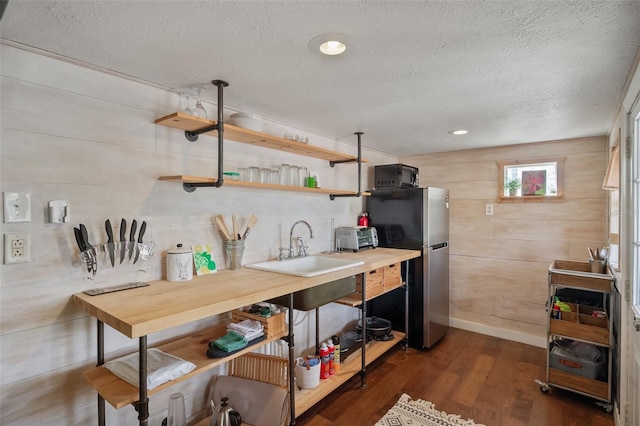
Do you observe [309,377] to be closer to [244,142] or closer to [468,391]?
[468,391]

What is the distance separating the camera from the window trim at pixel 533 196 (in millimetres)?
3102

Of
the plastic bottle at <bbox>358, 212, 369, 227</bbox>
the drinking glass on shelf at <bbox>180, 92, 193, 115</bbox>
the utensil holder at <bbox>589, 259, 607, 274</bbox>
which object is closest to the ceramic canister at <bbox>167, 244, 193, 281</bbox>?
the drinking glass on shelf at <bbox>180, 92, 193, 115</bbox>

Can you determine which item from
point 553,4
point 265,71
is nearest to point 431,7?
point 553,4

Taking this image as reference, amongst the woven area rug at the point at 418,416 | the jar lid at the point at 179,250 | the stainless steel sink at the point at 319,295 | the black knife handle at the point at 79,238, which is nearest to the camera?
the black knife handle at the point at 79,238

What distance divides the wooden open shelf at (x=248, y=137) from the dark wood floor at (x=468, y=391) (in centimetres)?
180

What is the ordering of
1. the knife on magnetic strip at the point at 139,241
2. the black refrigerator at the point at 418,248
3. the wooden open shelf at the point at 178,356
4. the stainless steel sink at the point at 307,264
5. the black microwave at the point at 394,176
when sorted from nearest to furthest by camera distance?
the wooden open shelf at the point at 178,356 → the knife on magnetic strip at the point at 139,241 → the stainless steel sink at the point at 307,264 → the black refrigerator at the point at 418,248 → the black microwave at the point at 394,176

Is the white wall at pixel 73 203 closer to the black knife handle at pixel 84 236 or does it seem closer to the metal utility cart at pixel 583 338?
the black knife handle at pixel 84 236

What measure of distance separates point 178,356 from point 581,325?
257 cm

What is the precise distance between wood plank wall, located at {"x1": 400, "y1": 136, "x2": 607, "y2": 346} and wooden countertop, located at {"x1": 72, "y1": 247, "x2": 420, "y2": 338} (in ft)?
6.81

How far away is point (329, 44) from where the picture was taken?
4.47ft

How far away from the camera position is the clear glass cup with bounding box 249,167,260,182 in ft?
7.16

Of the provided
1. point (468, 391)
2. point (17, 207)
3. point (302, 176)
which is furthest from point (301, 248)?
point (17, 207)

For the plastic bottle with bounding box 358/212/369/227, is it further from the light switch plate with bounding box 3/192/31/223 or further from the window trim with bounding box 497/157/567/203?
the light switch plate with bounding box 3/192/31/223

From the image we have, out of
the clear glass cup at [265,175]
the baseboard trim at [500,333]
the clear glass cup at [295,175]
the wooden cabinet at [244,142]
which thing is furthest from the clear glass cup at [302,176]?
the baseboard trim at [500,333]
